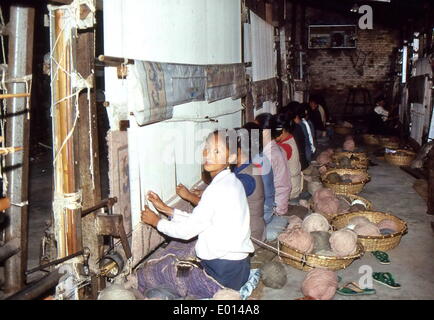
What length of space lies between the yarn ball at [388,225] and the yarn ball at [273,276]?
167 centimetres

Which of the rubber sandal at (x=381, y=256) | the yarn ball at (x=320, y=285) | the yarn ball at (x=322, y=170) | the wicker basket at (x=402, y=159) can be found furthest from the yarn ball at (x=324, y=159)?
the yarn ball at (x=320, y=285)

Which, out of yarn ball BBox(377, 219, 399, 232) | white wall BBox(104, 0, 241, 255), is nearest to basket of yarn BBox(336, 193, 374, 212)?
yarn ball BBox(377, 219, 399, 232)

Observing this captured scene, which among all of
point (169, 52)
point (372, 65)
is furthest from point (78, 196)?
point (372, 65)

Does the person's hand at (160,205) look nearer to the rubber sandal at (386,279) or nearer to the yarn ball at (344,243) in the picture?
the yarn ball at (344,243)

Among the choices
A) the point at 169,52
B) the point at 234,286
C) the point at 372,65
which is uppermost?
the point at 372,65

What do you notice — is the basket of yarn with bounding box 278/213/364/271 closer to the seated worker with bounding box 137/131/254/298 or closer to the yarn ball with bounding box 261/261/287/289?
the yarn ball with bounding box 261/261/287/289

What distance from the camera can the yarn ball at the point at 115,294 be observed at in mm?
2922

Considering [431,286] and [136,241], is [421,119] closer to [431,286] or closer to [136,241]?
[431,286]

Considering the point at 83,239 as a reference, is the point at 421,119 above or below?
above

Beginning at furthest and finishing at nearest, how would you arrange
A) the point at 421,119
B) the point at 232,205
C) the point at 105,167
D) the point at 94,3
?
the point at 421,119, the point at 105,167, the point at 232,205, the point at 94,3

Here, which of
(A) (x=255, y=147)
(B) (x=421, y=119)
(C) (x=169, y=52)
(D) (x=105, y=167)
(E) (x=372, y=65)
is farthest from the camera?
(E) (x=372, y=65)

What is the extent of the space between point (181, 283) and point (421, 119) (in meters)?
8.75

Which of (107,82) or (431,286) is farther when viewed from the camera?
(431,286)
